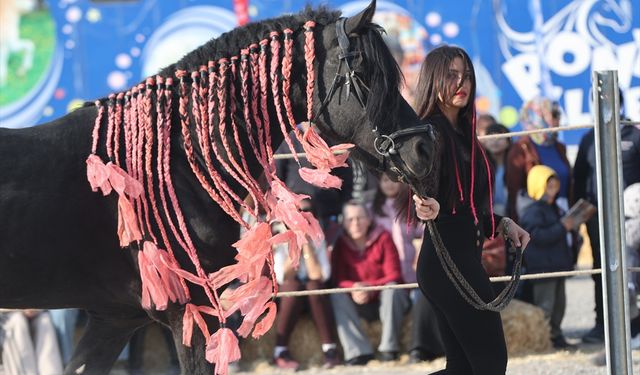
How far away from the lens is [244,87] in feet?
10.8

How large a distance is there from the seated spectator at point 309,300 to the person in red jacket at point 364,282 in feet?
0.23

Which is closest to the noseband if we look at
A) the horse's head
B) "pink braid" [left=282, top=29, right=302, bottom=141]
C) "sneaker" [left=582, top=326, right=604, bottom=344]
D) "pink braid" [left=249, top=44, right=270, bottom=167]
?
the horse's head

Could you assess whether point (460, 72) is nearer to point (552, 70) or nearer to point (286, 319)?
point (286, 319)

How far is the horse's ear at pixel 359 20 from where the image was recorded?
3.20 m

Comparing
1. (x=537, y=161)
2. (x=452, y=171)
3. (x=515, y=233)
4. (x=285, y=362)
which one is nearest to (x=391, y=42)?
(x=537, y=161)

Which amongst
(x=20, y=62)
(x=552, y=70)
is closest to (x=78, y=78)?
(x=20, y=62)

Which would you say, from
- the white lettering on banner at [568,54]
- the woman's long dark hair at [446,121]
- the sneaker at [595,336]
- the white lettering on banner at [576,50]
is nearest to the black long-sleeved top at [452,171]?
the woman's long dark hair at [446,121]

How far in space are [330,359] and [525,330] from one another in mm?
1330

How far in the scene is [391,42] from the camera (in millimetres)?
9062

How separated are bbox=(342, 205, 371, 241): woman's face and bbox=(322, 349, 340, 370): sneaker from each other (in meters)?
0.77

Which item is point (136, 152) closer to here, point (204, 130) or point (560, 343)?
point (204, 130)

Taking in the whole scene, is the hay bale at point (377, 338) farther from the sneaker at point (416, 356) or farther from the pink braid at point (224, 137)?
the pink braid at point (224, 137)

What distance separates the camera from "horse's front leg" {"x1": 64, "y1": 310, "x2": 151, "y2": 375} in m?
3.50

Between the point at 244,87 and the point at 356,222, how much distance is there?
10.6 ft
